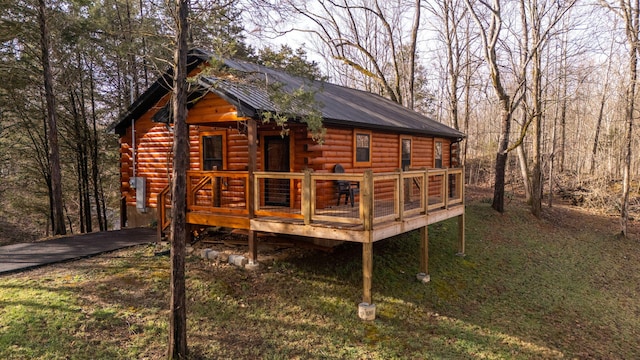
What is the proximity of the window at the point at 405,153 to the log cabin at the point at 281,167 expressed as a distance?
0.06 meters

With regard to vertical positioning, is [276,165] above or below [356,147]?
below

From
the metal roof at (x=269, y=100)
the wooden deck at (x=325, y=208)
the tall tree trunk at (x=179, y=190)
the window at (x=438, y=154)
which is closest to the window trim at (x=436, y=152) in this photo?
the window at (x=438, y=154)

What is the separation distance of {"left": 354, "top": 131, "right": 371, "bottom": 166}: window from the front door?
73.6 inches

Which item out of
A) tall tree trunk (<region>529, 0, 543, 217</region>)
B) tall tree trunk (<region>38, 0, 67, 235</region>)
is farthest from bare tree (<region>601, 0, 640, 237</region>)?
tall tree trunk (<region>38, 0, 67, 235</region>)

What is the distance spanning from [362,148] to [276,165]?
2.41 metres

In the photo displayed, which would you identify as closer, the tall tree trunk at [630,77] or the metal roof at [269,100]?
the metal roof at [269,100]

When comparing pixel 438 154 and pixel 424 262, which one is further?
pixel 438 154

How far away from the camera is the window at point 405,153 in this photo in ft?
39.7

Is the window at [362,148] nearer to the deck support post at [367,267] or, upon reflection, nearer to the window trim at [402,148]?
the window trim at [402,148]

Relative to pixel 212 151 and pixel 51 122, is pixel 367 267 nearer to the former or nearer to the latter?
pixel 212 151

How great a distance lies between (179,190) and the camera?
16.8 feet

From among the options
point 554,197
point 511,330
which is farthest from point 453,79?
point 511,330

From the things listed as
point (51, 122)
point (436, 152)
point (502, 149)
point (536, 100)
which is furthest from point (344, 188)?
point (536, 100)

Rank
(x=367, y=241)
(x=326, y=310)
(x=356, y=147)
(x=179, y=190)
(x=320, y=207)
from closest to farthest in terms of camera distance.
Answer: (x=179, y=190) → (x=367, y=241) → (x=326, y=310) → (x=320, y=207) → (x=356, y=147)
